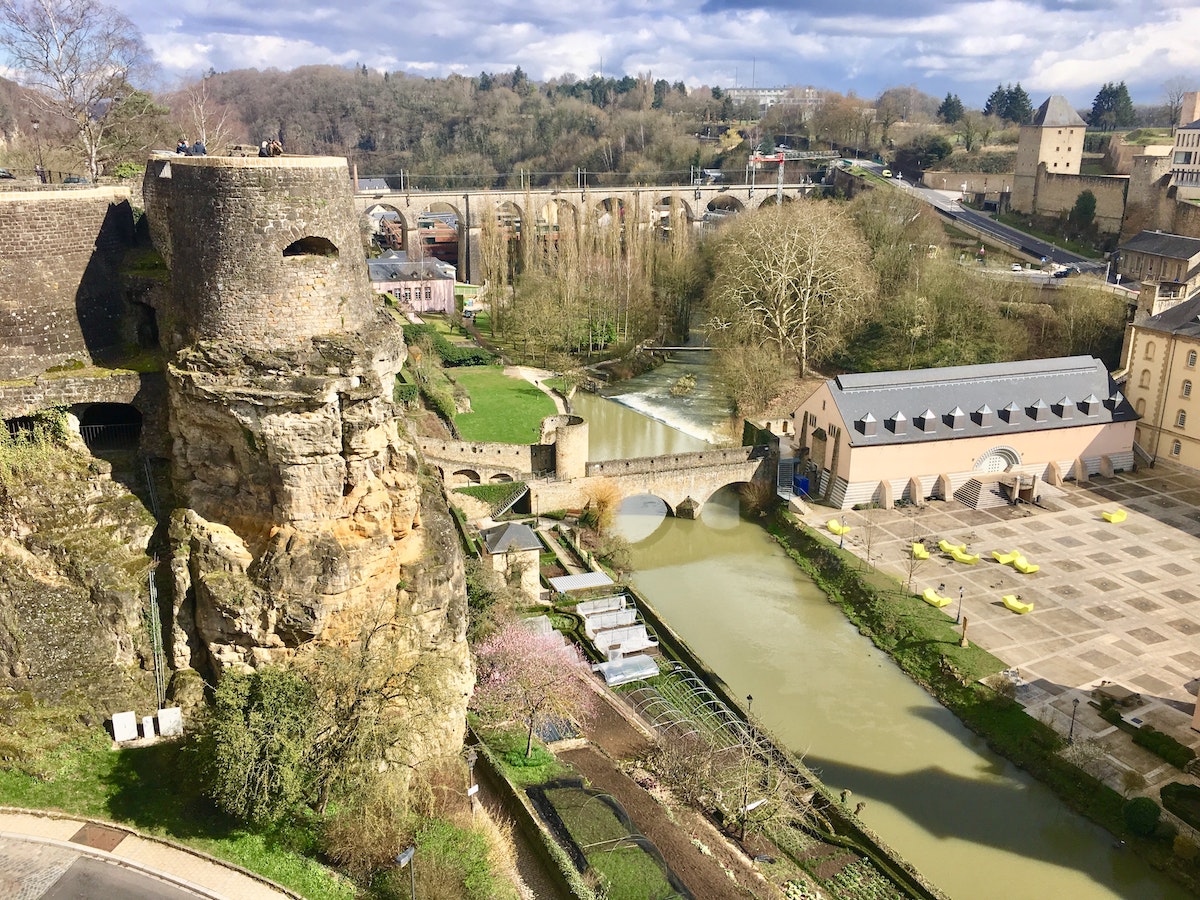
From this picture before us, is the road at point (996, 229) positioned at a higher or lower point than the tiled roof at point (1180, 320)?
higher

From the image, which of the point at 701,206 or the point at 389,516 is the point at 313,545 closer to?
the point at 389,516

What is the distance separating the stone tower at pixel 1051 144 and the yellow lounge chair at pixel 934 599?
126 feet

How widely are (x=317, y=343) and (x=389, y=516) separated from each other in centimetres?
285

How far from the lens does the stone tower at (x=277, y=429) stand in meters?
13.3

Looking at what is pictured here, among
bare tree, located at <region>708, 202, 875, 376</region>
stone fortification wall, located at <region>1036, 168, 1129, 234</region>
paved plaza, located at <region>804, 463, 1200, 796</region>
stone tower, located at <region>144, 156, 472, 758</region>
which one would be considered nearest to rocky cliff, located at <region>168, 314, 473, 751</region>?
stone tower, located at <region>144, 156, 472, 758</region>

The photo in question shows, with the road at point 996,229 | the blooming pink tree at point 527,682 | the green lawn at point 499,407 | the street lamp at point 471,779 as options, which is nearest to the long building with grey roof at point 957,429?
the green lawn at point 499,407

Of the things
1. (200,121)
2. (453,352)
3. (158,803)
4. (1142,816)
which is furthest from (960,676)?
(453,352)

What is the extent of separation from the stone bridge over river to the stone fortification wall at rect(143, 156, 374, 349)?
1415 cm

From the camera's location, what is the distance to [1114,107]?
261 ft

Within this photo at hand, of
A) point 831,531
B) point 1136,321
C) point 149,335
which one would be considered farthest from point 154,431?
point 1136,321

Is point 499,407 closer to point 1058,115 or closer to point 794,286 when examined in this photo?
point 794,286

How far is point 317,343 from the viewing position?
1379cm

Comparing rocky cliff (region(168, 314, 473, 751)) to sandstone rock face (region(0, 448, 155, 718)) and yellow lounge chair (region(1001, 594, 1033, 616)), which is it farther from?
yellow lounge chair (region(1001, 594, 1033, 616))

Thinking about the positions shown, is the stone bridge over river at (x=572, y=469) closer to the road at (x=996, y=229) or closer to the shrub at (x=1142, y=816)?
the shrub at (x=1142, y=816)
